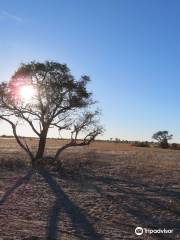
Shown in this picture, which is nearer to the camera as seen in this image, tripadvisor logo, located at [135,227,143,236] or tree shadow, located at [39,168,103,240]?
tree shadow, located at [39,168,103,240]

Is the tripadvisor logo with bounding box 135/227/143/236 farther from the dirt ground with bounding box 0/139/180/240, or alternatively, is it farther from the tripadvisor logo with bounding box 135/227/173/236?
the dirt ground with bounding box 0/139/180/240

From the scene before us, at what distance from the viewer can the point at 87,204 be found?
13914 mm

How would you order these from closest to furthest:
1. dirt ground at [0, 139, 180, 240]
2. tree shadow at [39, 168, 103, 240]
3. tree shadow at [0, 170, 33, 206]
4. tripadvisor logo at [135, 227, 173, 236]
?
tree shadow at [39, 168, 103, 240] → dirt ground at [0, 139, 180, 240] → tripadvisor logo at [135, 227, 173, 236] → tree shadow at [0, 170, 33, 206]

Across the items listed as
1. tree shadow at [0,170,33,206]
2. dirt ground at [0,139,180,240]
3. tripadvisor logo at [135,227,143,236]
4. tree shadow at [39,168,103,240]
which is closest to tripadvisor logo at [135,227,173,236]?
tripadvisor logo at [135,227,143,236]

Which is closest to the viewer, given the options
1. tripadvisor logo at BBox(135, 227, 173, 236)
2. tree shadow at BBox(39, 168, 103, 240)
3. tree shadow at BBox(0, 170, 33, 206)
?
tree shadow at BBox(39, 168, 103, 240)

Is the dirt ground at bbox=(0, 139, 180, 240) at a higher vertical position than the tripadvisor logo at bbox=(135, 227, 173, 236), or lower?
higher

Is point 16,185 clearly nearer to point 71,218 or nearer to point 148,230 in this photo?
point 71,218

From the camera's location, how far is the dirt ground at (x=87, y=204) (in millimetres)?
10250

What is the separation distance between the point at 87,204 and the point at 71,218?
7.21 ft

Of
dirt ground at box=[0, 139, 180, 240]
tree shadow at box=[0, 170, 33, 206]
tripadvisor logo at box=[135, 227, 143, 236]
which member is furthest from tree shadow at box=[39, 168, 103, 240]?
tree shadow at box=[0, 170, 33, 206]

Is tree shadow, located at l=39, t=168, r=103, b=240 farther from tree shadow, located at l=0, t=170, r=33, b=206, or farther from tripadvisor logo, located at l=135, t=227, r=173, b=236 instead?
tree shadow, located at l=0, t=170, r=33, b=206

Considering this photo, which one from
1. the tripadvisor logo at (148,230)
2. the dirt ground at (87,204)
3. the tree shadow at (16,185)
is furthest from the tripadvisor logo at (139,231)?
the tree shadow at (16,185)

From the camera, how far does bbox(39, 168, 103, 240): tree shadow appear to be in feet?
32.5

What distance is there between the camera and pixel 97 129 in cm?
3022
